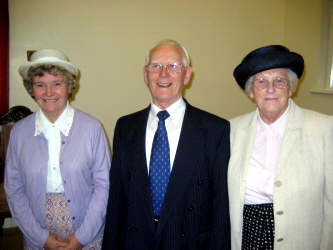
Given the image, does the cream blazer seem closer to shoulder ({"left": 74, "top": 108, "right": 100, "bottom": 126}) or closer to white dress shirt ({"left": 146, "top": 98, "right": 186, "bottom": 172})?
white dress shirt ({"left": 146, "top": 98, "right": 186, "bottom": 172})

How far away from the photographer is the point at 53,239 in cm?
147

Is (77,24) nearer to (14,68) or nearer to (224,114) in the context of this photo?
(14,68)

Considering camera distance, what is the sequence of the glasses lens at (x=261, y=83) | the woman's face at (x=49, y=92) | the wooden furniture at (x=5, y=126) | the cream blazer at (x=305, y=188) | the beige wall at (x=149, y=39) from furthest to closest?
the beige wall at (x=149, y=39) < the wooden furniture at (x=5, y=126) < the woman's face at (x=49, y=92) < the glasses lens at (x=261, y=83) < the cream blazer at (x=305, y=188)

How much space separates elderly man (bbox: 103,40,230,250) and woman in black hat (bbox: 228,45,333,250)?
12cm

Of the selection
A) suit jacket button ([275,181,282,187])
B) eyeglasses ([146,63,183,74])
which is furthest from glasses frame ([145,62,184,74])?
suit jacket button ([275,181,282,187])

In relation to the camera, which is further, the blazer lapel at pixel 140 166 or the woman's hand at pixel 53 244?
the woman's hand at pixel 53 244

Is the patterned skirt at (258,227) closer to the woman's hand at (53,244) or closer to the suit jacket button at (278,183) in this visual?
the suit jacket button at (278,183)

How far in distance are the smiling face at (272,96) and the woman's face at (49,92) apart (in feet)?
3.78

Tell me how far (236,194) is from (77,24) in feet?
9.39

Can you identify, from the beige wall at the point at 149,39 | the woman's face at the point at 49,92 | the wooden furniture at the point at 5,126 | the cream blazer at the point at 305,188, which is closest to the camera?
the cream blazer at the point at 305,188

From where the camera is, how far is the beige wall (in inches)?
122

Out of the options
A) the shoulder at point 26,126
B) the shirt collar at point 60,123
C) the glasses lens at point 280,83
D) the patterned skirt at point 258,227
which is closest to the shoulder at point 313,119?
the glasses lens at point 280,83

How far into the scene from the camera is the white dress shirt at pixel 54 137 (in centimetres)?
150

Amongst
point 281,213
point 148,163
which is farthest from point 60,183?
point 281,213
